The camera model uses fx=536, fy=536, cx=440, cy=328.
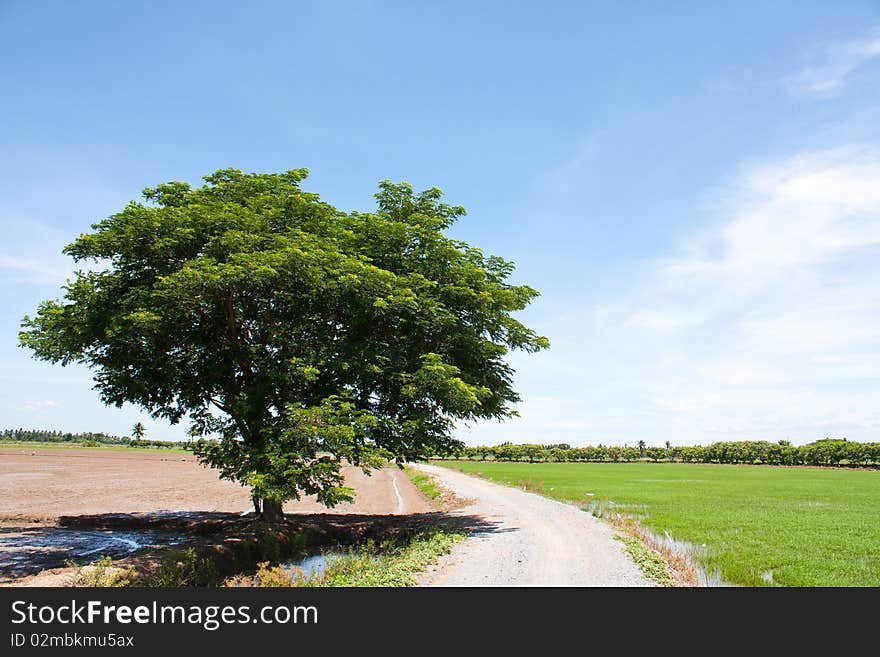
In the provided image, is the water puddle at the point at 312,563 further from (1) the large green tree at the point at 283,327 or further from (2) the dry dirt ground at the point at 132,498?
(2) the dry dirt ground at the point at 132,498

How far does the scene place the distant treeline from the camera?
108 metres

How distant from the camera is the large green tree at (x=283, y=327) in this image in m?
16.4

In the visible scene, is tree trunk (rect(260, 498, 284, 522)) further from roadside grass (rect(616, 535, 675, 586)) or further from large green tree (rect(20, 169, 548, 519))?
roadside grass (rect(616, 535, 675, 586))

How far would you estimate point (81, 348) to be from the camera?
19.3 meters

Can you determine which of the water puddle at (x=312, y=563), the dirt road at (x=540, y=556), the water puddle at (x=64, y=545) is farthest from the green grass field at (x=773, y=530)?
the water puddle at (x=64, y=545)

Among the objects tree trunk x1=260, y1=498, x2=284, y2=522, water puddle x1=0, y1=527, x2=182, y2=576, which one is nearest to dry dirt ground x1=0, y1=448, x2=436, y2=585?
water puddle x1=0, y1=527, x2=182, y2=576

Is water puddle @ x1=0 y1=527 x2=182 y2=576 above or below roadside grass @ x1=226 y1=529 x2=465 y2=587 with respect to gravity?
below

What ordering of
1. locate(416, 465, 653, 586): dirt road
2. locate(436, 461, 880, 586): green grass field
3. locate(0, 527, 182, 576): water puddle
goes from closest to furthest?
locate(416, 465, 653, 586): dirt road < locate(436, 461, 880, 586): green grass field < locate(0, 527, 182, 576): water puddle

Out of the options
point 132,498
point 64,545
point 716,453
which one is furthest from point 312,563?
point 716,453

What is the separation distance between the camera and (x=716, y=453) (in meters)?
134

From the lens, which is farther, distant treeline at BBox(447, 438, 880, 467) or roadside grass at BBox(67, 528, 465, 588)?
distant treeline at BBox(447, 438, 880, 467)

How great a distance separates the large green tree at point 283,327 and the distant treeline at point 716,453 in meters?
77.2

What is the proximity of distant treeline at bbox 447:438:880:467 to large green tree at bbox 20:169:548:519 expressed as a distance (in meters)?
77.2
